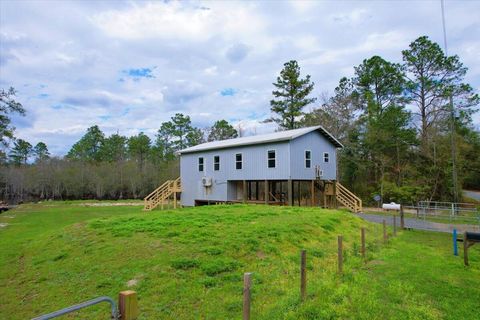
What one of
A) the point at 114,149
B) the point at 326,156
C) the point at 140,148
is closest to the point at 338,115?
the point at 326,156

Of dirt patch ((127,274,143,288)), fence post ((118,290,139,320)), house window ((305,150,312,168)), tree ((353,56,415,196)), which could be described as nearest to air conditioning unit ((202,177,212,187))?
house window ((305,150,312,168))

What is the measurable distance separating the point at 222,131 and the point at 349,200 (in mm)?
30456

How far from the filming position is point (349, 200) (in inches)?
901

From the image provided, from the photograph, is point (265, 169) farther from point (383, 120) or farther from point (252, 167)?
point (383, 120)

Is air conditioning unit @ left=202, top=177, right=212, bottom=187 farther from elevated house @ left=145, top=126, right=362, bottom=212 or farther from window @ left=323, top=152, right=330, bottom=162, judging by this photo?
window @ left=323, top=152, right=330, bottom=162

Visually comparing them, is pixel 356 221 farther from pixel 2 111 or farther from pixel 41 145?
pixel 41 145

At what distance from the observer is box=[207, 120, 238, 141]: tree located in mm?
50312

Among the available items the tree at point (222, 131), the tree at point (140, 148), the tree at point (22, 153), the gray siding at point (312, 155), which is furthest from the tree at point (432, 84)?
the tree at point (22, 153)

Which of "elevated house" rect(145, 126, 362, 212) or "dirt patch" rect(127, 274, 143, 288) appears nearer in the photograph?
"dirt patch" rect(127, 274, 143, 288)

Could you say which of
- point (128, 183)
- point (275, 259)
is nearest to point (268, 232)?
point (275, 259)

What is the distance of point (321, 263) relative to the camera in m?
7.64

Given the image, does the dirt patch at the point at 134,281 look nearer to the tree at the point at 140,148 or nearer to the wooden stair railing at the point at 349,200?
the wooden stair railing at the point at 349,200

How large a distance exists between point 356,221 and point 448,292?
788cm

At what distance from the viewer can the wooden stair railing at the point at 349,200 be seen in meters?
22.0
